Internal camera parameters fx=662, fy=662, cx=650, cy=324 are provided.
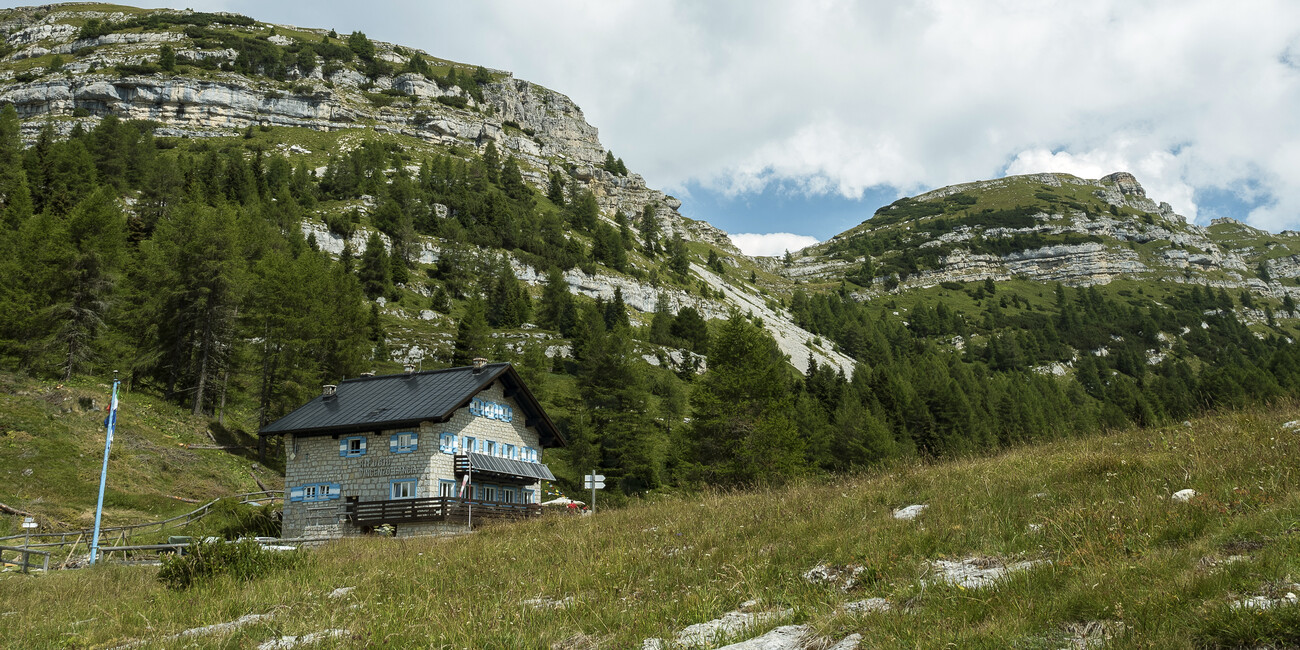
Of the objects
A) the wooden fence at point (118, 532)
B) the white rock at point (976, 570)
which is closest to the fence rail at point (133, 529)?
the wooden fence at point (118, 532)

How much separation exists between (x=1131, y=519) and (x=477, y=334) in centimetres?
6582

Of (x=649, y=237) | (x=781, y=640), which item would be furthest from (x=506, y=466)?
(x=649, y=237)

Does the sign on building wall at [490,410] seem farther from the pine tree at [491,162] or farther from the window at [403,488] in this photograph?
the pine tree at [491,162]

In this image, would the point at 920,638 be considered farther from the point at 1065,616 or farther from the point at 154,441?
the point at 154,441

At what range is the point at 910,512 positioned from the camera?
9367 millimetres

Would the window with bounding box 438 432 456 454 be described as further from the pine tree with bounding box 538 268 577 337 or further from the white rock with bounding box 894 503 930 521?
the pine tree with bounding box 538 268 577 337

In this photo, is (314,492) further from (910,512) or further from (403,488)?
(910,512)

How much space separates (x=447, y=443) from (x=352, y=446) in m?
5.36

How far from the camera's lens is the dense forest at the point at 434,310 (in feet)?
136

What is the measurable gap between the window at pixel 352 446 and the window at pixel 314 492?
5.92 feet

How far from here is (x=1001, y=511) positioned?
833 centimetres

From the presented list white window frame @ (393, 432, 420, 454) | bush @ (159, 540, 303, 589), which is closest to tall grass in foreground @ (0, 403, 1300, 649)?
bush @ (159, 540, 303, 589)

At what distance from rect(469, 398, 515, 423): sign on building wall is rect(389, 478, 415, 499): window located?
502 centimetres

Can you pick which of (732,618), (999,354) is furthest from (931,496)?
(999,354)
